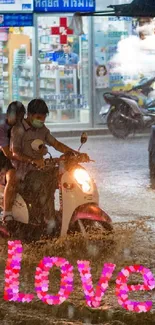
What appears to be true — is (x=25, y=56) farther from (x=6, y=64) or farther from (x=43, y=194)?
(x=43, y=194)

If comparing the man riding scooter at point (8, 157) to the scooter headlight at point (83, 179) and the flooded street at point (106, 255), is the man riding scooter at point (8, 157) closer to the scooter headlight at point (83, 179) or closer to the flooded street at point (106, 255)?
the flooded street at point (106, 255)

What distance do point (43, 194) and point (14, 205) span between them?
1.02 feet

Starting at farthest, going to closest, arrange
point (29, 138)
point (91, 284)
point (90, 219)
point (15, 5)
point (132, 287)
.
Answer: point (15, 5) → point (29, 138) → point (90, 219) → point (132, 287) → point (91, 284)

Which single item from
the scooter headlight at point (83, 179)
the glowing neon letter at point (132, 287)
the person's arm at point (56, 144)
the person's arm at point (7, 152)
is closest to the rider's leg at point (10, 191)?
the person's arm at point (7, 152)

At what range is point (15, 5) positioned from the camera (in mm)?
17812

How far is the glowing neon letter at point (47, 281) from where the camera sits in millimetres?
5562

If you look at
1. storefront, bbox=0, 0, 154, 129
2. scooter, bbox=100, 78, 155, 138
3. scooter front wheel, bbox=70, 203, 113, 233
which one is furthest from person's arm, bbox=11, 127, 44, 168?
storefront, bbox=0, 0, 154, 129

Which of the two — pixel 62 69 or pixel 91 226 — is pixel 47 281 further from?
pixel 62 69

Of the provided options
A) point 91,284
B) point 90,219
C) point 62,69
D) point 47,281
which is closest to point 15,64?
point 62,69

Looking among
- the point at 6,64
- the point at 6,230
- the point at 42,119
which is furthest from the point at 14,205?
the point at 6,64

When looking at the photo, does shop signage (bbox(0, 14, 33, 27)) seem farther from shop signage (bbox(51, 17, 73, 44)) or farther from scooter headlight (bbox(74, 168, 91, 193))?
scooter headlight (bbox(74, 168, 91, 193))

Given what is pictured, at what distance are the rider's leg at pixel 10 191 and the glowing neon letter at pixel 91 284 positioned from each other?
4.36ft

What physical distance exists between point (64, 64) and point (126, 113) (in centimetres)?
205

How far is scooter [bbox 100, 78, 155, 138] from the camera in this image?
17531 millimetres
